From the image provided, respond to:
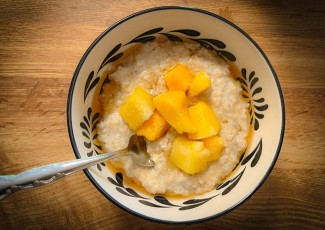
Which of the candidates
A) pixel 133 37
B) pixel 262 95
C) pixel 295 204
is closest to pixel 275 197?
pixel 295 204

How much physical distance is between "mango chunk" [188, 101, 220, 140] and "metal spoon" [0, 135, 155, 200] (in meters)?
0.20

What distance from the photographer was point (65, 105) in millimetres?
1520

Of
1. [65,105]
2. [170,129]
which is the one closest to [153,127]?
[170,129]

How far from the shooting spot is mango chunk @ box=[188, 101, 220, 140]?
1368 millimetres

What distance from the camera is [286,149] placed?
1.53 metres

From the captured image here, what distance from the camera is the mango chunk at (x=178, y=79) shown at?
1410 mm

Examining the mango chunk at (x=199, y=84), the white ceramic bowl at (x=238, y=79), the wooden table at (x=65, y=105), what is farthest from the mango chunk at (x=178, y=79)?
the wooden table at (x=65, y=105)

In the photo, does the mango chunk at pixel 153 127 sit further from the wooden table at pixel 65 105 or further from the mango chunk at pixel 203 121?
the wooden table at pixel 65 105

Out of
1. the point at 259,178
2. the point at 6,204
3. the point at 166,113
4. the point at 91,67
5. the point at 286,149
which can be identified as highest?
the point at 91,67

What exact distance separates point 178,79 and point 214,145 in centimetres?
28

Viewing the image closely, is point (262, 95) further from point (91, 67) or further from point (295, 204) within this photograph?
point (91, 67)

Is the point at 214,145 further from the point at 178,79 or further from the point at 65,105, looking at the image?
the point at 65,105

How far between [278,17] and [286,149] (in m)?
0.55

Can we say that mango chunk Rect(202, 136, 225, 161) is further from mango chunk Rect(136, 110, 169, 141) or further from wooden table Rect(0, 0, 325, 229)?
wooden table Rect(0, 0, 325, 229)
